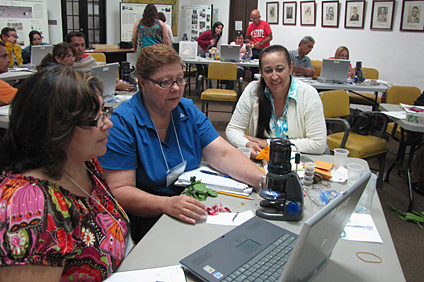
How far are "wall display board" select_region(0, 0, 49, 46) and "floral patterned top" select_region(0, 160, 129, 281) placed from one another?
761 centimetres

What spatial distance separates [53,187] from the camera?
3.34 feet

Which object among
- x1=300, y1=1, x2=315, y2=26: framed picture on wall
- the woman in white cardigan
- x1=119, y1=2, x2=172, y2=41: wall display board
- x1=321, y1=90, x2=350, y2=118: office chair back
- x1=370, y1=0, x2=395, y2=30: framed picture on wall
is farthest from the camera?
x1=119, y1=2, x2=172, y2=41: wall display board

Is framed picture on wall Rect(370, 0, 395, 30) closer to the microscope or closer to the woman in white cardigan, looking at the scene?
the woman in white cardigan

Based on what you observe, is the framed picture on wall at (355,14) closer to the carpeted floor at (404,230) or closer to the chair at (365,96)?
the chair at (365,96)

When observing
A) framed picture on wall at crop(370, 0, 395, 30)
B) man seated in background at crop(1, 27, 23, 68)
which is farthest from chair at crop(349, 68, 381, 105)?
man seated in background at crop(1, 27, 23, 68)

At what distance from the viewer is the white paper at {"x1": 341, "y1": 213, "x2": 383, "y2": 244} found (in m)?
1.34

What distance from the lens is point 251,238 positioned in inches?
49.6

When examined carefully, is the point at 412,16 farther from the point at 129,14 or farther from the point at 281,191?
the point at 129,14

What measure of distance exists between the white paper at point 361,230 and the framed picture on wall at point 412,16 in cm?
549

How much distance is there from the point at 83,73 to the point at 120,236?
564mm

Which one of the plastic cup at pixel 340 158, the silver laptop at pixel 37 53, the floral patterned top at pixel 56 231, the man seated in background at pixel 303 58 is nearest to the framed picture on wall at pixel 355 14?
the man seated in background at pixel 303 58

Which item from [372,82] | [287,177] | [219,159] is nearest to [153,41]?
[372,82]

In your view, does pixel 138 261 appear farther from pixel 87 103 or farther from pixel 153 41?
pixel 153 41

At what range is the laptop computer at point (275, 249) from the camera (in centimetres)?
83
